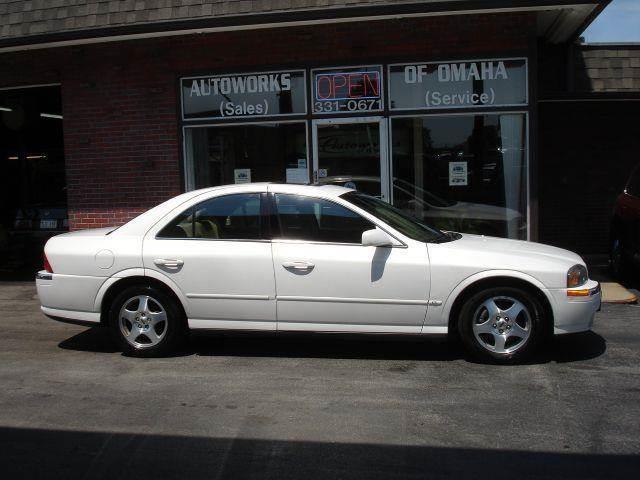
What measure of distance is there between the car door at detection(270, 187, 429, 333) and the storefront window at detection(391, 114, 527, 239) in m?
4.11

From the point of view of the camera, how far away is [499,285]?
5555 mm

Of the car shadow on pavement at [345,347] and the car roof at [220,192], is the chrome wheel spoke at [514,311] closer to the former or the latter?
the car shadow on pavement at [345,347]

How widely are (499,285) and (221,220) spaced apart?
8.02ft

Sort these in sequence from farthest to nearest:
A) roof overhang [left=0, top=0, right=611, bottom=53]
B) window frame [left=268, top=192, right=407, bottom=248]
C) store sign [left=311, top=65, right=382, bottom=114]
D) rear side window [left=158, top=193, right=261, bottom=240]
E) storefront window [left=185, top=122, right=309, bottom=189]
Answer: storefront window [left=185, top=122, right=309, bottom=189]
store sign [left=311, top=65, right=382, bottom=114]
roof overhang [left=0, top=0, right=611, bottom=53]
rear side window [left=158, top=193, right=261, bottom=240]
window frame [left=268, top=192, right=407, bottom=248]

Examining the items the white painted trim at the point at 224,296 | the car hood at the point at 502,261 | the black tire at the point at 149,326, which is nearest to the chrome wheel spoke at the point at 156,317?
the black tire at the point at 149,326

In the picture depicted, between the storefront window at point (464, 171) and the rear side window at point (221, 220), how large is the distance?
4.16 metres

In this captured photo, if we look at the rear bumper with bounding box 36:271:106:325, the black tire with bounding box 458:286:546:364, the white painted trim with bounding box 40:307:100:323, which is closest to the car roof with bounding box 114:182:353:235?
the rear bumper with bounding box 36:271:106:325

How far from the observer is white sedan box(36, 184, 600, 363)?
18.1 feet

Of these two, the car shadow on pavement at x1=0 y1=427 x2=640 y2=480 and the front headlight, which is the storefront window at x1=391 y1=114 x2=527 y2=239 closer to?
the front headlight

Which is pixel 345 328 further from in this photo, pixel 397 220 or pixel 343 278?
pixel 397 220

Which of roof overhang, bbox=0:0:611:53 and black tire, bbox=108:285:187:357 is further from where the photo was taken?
roof overhang, bbox=0:0:611:53

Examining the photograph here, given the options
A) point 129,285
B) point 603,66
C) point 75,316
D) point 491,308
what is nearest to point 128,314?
point 129,285

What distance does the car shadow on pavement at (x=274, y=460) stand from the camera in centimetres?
370

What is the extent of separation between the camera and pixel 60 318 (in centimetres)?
612
